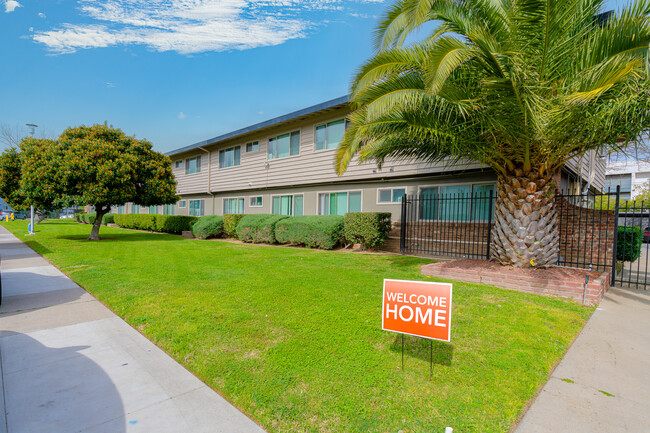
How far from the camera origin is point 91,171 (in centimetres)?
1321

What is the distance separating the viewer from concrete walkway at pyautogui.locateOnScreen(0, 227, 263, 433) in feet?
7.58

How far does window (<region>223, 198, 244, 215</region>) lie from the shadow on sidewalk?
51.4 feet

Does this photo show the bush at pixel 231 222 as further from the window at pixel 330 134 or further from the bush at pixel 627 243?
the bush at pixel 627 243

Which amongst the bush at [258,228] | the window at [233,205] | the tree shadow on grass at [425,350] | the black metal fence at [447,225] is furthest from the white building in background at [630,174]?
the tree shadow on grass at [425,350]

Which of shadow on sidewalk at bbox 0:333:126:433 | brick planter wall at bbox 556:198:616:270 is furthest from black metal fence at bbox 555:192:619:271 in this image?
shadow on sidewalk at bbox 0:333:126:433

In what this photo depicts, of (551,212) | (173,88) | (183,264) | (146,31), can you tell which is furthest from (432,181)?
(173,88)

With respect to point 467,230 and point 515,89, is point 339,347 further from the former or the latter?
point 467,230

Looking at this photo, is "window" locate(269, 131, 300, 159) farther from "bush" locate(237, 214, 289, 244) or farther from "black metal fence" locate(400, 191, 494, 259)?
"black metal fence" locate(400, 191, 494, 259)

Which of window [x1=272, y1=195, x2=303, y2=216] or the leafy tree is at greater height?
the leafy tree

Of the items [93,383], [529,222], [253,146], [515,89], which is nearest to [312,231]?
[529,222]

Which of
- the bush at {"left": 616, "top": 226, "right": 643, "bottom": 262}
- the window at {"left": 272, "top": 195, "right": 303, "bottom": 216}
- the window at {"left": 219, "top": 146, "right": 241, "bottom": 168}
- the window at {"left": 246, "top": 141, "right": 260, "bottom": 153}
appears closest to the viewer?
the bush at {"left": 616, "top": 226, "right": 643, "bottom": 262}

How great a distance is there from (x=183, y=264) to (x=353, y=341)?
6664 mm

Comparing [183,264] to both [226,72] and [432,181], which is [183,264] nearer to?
[432,181]

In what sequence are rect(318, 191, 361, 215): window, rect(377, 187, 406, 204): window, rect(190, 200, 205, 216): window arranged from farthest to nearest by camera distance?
1. rect(190, 200, 205, 216): window
2. rect(318, 191, 361, 215): window
3. rect(377, 187, 406, 204): window
